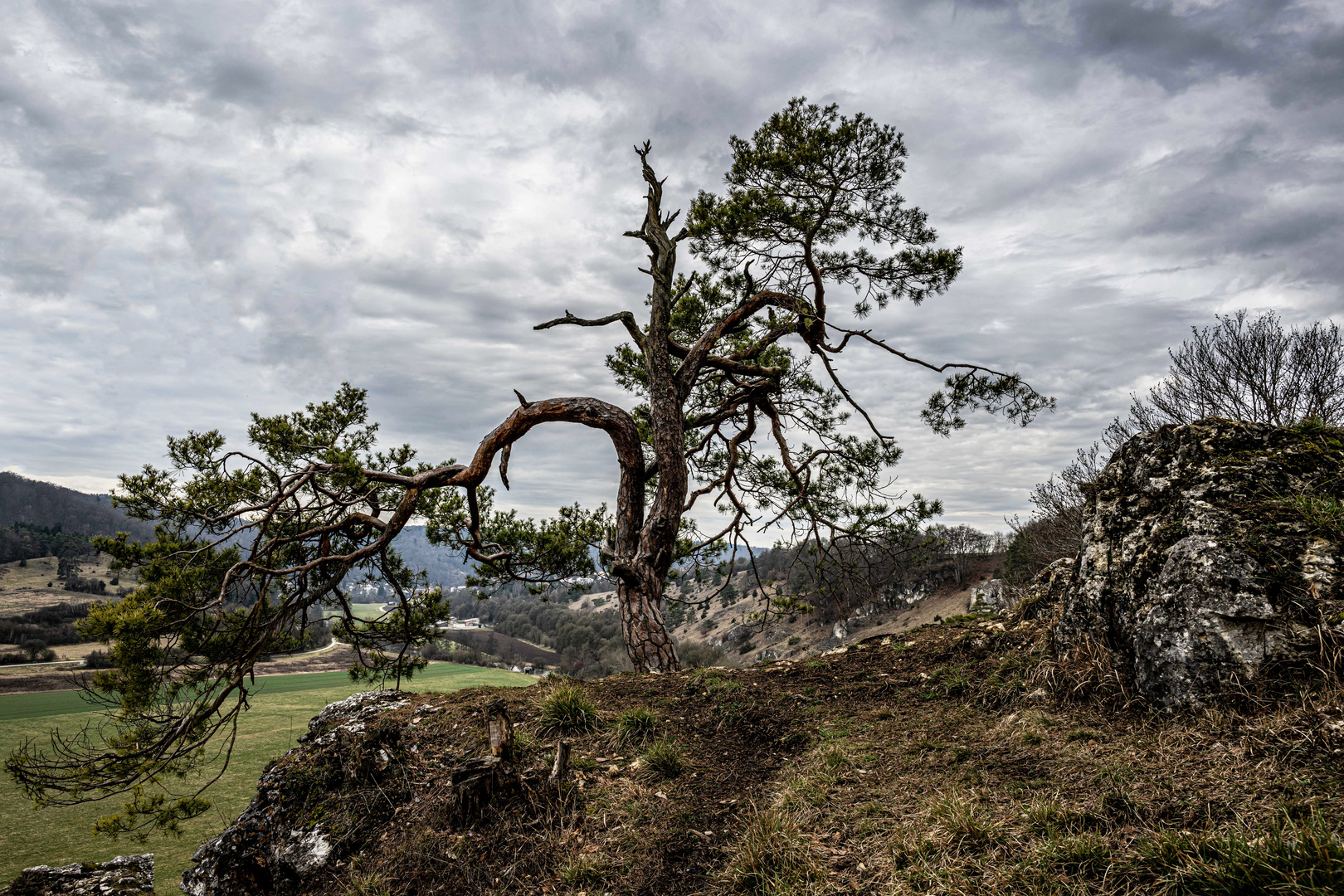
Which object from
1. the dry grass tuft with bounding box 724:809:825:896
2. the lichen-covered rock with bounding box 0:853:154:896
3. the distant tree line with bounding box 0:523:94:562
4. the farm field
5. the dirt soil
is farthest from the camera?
the distant tree line with bounding box 0:523:94:562

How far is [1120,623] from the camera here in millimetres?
4062

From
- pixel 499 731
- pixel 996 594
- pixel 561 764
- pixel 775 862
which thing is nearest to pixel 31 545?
pixel 499 731

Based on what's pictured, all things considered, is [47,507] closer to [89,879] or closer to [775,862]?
[89,879]

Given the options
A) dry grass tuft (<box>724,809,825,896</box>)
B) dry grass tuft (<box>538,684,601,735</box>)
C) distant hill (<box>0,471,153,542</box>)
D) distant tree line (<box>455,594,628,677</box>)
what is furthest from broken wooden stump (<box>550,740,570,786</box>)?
distant hill (<box>0,471,153,542</box>)

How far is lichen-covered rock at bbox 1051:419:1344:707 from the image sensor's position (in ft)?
10.5

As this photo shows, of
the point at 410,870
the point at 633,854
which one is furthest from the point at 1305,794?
the point at 410,870

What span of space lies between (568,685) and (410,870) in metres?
A: 2.21

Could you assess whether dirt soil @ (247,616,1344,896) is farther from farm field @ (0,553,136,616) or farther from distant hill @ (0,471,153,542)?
distant hill @ (0,471,153,542)

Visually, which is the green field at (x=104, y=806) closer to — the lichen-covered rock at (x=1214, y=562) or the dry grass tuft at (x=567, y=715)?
Answer: the dry grass tuft at (x=567, y=715)

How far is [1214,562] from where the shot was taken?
3535 millimetres

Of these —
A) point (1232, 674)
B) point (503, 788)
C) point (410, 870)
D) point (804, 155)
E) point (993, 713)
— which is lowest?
point (410, 870)

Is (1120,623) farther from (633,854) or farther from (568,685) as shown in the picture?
(568,685)

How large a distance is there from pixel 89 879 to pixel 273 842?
2811 mm

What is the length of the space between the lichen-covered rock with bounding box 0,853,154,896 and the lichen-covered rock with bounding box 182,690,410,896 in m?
1.84
